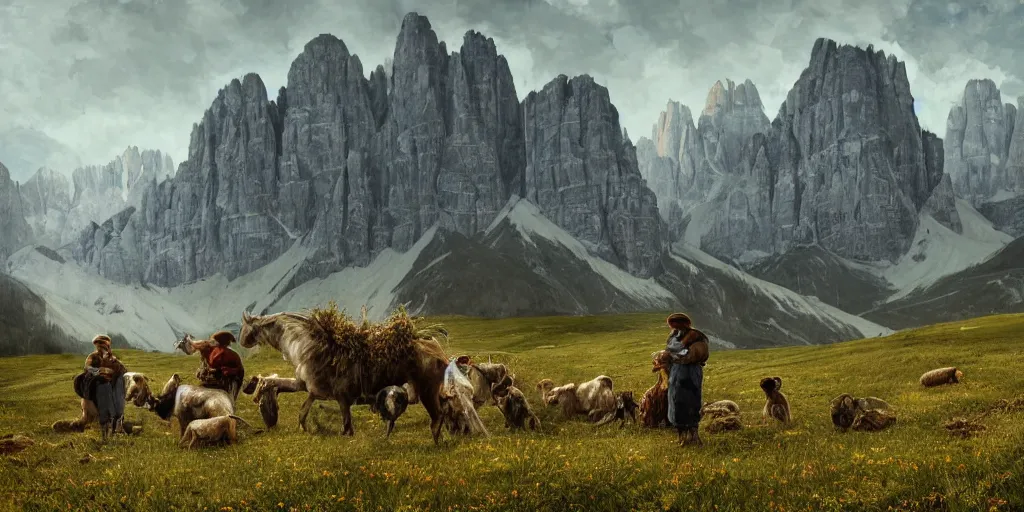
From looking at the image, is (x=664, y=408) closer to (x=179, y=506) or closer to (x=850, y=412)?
(x=850, y=412)

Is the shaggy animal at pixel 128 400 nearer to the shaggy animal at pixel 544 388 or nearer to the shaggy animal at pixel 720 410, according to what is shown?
the shaggy animal at pixel 544 388

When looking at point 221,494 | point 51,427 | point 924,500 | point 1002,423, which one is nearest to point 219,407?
point 221,494

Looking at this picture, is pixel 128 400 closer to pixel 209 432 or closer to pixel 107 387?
pixel 107 387

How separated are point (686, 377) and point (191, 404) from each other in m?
15.3

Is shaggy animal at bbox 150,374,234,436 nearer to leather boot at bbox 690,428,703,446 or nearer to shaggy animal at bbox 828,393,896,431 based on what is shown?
leather boot at bbox 690,428,703,446

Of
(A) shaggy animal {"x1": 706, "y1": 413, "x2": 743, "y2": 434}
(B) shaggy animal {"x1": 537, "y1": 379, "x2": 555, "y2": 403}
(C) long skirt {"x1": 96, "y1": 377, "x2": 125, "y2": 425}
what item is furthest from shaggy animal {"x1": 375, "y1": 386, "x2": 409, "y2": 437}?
(B) shaggy animal {"x1": 537, "y1": 379, "x2": 555, "y2": 403}

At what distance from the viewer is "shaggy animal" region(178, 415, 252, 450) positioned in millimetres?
20578

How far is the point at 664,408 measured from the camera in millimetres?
23797

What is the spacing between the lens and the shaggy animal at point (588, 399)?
27.2 m

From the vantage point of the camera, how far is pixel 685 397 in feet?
64.2

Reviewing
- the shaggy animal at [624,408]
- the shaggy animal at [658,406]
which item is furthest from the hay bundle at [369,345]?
the shaggy animal at [658,406]

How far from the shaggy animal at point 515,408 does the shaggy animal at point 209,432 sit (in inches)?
339

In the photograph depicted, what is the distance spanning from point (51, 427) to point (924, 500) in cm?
2949

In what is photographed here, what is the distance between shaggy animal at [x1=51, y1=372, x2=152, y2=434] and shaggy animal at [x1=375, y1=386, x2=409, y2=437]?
834 cm
